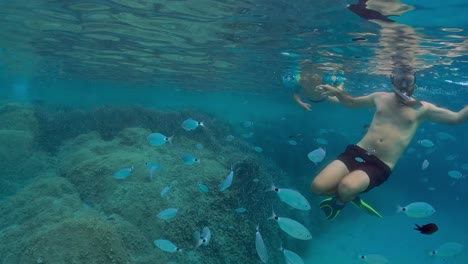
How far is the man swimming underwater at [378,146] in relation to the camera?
7.38 meters

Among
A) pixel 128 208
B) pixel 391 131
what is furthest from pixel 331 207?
pixel 128 208

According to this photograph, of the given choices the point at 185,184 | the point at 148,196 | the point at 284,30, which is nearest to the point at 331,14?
the point at 284,30

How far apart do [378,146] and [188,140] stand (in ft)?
40.6

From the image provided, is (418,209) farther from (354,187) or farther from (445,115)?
(445,115)

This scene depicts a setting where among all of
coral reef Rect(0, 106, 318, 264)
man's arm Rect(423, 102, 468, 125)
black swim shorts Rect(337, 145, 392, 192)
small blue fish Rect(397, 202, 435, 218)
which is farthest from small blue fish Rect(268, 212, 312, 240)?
man's arm Rect(423, 102, 468, 125)

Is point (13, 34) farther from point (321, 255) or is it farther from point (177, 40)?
point (321, 255)

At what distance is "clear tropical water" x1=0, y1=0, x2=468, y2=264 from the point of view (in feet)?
32.3

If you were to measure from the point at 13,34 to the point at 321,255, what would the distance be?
2359 cm

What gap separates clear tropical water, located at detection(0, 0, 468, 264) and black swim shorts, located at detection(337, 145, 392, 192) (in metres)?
1.43

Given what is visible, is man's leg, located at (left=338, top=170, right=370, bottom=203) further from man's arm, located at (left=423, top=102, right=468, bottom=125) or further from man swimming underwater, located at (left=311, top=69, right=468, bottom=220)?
man's arm, located at (left=423, top=102, right=468, bottom=125)

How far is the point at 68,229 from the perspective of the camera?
305 inches

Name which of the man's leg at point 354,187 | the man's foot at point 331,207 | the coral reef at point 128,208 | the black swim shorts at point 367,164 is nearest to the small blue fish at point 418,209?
the black swim shorts at point 367,164

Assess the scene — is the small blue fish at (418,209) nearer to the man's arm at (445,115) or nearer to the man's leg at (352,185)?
the man's leg at (352,185)

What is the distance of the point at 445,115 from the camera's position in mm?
8016
